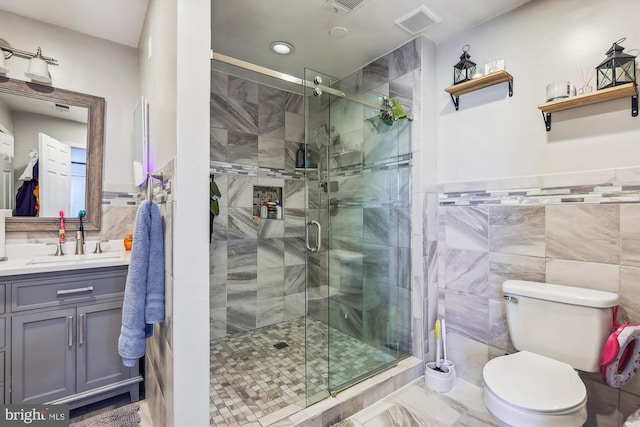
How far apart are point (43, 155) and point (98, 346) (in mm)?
1360

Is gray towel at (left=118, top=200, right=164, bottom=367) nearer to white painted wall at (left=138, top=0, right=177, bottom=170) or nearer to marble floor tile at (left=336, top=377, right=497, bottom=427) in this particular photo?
white painted wall at (left=138, top=0, right=177, bottom=170)

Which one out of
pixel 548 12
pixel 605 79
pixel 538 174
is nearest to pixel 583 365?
pixel 538 174

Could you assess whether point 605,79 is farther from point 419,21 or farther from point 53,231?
point 53,231

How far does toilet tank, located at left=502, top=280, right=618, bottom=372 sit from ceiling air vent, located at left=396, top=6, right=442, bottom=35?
1748 mm

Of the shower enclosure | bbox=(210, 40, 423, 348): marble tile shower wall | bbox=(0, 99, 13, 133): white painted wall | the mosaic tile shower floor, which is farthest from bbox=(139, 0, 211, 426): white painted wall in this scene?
bbox=(0, 99, 13, 133): white painted wall

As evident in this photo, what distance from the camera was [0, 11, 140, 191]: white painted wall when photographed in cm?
202

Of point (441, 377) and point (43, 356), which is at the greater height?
point (43, 356)

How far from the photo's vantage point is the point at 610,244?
5.13 feet

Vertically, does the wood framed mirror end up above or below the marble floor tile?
above

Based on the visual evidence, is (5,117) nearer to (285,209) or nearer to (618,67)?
(285,209)

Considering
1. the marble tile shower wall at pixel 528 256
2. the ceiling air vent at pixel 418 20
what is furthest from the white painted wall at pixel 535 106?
the ceiling air vent at pixel 418 20

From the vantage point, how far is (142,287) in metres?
1.36

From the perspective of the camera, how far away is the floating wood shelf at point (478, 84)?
1862 mm

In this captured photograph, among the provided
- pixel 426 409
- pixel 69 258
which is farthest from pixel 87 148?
pixel 426 409
